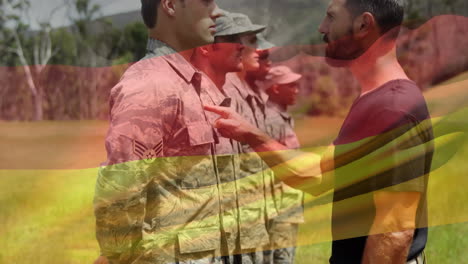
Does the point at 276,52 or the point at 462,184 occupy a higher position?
the point at 276,52

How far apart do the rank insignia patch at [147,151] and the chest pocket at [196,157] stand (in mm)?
120

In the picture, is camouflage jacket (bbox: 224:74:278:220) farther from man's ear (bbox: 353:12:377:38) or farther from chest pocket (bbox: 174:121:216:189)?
man's ear (bbox: 353:12:377:38)

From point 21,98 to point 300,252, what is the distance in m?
2.49

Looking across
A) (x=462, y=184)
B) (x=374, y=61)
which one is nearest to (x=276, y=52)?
(x=374, y=61)

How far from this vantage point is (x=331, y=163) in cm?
221

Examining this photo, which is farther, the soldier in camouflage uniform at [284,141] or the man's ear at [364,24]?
the soldier in camouflage uniform at [284,141]

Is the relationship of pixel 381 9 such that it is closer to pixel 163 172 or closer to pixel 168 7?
pixel 168 7

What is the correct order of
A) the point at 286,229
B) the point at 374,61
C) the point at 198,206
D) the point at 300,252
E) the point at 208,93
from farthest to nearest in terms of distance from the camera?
the point at 300,252 → the point at 286,229 → the point at 208,93 → the point at 198,206 → the point at 374,61

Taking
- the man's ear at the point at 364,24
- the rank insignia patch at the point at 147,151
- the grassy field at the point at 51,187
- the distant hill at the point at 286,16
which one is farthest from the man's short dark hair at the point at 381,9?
the rank insignia patch at the point at 147,151

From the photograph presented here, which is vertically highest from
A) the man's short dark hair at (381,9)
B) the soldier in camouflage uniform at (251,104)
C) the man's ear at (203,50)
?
the man's short dark hair at (381,9)

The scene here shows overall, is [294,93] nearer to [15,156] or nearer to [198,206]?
[198,206]

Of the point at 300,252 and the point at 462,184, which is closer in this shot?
the point at 462,184
